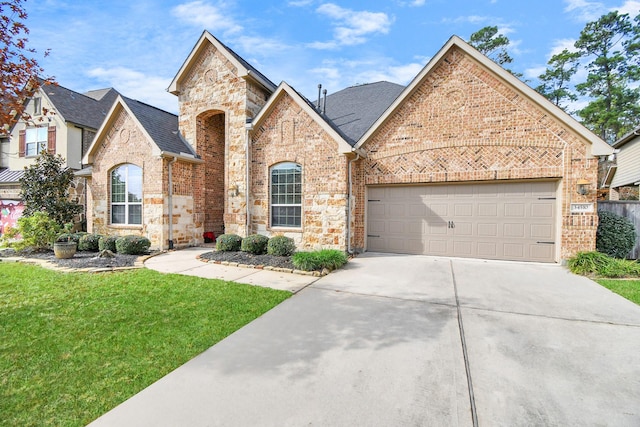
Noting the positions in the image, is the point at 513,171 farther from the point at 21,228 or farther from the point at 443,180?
the point at 21,228

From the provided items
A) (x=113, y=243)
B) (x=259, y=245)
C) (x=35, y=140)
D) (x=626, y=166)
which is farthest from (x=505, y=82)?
(x=35, y=140)

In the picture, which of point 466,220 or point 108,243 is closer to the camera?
point 466,220

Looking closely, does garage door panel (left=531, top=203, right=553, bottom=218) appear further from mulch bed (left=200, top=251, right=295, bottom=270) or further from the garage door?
mulch bed (left=200, top=251, right=295, bottom=270)

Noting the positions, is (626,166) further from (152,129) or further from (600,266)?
(152,129)

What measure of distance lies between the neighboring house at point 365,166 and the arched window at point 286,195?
0.12 feet

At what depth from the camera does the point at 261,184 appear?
1072 centimetres

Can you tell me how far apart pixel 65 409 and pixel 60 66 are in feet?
21.2

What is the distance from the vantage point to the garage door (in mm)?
8391

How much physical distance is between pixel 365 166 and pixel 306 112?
2746 millimetres

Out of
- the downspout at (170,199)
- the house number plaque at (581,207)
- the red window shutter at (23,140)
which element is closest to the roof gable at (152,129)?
the downspout at (170,199)

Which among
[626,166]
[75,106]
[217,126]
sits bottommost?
[626,166]

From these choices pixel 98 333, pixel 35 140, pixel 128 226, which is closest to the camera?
pixel 98 333

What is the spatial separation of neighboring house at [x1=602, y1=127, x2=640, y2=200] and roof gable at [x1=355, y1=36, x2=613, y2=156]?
876cm

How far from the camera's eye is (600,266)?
716 centimetres
